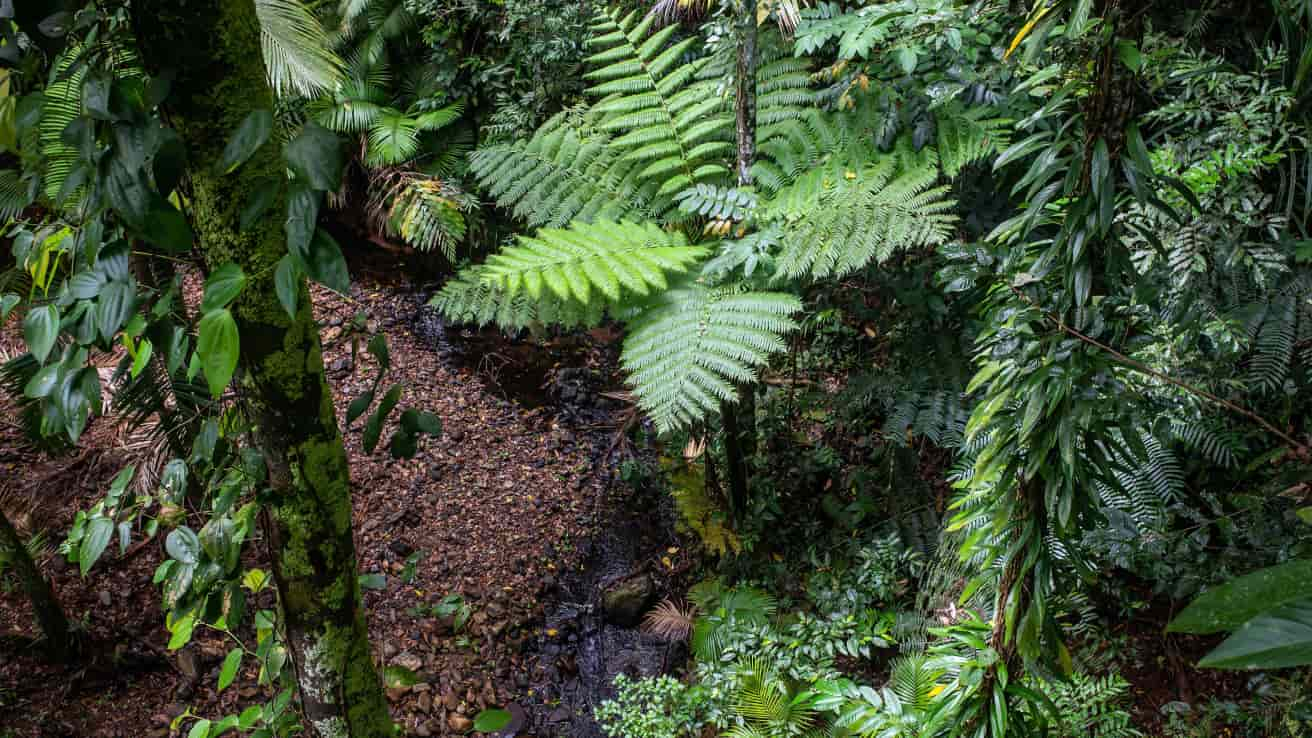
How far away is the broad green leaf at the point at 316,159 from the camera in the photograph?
2.96ft

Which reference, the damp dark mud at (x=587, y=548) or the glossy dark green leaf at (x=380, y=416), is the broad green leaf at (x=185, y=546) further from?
the damp dark mud at (x=587, y=548)

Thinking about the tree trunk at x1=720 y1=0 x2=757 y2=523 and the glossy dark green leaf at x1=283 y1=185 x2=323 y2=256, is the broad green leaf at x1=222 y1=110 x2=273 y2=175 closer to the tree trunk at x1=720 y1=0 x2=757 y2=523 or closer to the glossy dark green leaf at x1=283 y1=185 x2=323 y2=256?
the glossy dark green leaf at x1=283 y1=185 x2=323 y2=256

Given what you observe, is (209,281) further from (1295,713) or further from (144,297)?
(1295,713)

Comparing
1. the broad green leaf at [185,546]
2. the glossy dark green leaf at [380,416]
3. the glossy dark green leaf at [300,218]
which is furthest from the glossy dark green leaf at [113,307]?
the broad green leaf at [185,546]

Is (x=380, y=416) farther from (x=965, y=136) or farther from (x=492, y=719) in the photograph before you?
(x=965, y=136)

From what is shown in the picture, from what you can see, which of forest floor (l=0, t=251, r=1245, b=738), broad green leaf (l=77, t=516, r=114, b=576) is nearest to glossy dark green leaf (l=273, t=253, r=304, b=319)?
broad green leaf (l=77, t=516, r=114, b=576)

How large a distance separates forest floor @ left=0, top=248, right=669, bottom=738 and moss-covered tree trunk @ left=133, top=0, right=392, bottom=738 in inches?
30.2

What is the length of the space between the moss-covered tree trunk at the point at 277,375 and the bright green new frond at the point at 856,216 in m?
1.68

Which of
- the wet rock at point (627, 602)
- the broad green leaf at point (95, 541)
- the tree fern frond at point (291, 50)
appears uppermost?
the tree fern frond at point (291, 50)

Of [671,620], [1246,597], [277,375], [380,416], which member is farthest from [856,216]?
[277,375]

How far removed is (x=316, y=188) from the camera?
0.90 metres

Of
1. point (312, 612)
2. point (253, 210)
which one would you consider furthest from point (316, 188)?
point (312, 612)

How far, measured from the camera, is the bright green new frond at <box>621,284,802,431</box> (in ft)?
8.42

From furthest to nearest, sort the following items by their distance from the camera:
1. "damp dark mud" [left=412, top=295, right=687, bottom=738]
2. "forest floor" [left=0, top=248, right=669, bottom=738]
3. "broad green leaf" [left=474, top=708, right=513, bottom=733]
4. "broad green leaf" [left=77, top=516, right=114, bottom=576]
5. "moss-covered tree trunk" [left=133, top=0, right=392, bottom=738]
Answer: "damp dark mud" [left=412, top=295, right=687, bottom=738] → "forest floor" [left=0, top=248, right=669, bottom=738] → "broad green leaf" [left=474, top=708, right=513, bottom=733] → "broad green leaf" [left=77, top=516, right=114, bottom=576] → "moss-covered tree trunk" [left=133, top=0, right=392, bottom=738]
